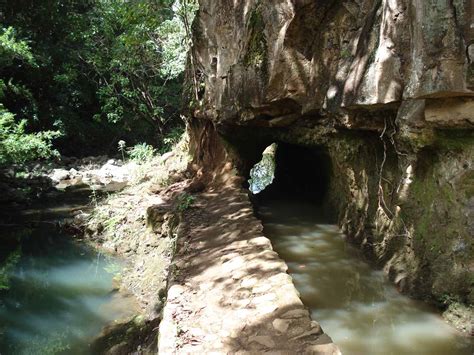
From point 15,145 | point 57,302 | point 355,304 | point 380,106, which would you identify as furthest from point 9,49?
point 355,304

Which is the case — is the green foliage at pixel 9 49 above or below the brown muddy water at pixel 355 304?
above

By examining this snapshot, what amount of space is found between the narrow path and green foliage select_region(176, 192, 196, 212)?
152 centimetres

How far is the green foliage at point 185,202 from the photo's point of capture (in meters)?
8.37

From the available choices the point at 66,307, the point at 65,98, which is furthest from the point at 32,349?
the point at 65,98

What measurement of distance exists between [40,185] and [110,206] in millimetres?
5413

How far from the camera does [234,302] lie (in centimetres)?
457

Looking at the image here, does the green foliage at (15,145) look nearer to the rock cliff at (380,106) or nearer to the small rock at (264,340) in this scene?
the rock cliff at (380,106)

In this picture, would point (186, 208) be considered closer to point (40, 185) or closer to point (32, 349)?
point (32, 349)

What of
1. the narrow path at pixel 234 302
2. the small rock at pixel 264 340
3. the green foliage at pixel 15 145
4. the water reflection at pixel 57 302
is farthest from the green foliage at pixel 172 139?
the small rock at pixel 264 340

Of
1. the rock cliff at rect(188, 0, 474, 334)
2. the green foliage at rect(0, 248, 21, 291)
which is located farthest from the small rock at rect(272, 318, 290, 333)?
the green foliage at rect(0, 248, 21, 291)

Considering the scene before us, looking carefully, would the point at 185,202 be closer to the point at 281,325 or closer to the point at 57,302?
the point at 57,302

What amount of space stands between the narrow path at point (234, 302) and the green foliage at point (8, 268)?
3751 millimetres

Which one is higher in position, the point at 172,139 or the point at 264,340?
the point at 172,139

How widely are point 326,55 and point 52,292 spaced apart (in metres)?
6.17
